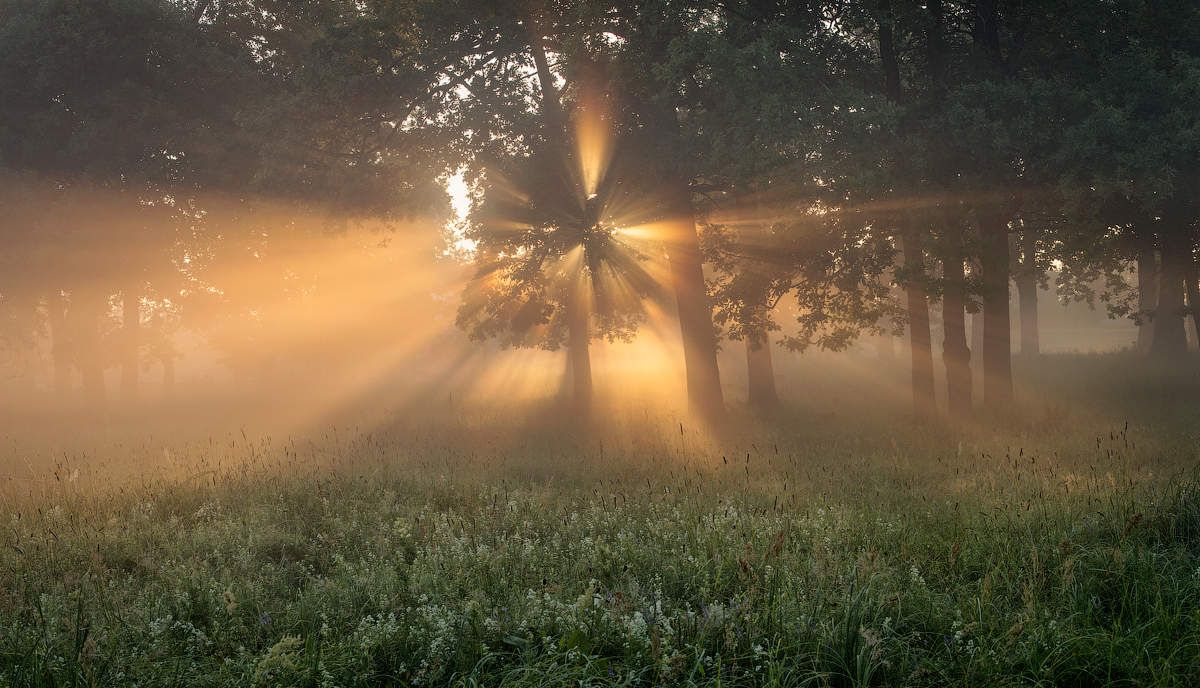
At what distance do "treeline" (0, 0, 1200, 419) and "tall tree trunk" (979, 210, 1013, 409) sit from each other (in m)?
0.09

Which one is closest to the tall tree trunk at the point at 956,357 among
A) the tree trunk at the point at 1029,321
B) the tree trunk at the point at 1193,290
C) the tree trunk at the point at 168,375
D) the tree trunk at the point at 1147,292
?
the tree trunk at the point at 1193,290

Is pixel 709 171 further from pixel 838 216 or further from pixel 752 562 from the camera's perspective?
pixel 752 562

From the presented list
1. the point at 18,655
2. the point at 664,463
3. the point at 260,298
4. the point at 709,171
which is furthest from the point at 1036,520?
the point at 260,298

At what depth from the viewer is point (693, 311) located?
1712 cm

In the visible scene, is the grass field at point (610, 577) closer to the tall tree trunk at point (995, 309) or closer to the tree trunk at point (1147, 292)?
the tall tree trunk at point (995, 309)

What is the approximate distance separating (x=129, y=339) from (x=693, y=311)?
80.2 feet

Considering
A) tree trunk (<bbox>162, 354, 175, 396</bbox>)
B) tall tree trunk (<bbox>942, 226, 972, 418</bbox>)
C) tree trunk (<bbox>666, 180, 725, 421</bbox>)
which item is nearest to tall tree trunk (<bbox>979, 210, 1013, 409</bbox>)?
tall tree trunk (<bbox>942, 226, 972, 418</bbox>)

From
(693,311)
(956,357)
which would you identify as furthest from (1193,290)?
(693,311)

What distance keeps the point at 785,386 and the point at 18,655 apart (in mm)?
23865

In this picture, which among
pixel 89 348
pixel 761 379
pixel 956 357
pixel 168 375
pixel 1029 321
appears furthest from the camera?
pixel 168 375

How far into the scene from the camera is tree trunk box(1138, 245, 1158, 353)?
25.0 metres

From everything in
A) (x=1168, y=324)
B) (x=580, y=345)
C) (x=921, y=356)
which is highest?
(x=580, y=345)

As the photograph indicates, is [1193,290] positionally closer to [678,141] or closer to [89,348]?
[678,141]

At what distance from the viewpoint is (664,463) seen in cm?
1181
